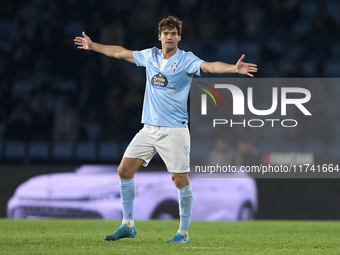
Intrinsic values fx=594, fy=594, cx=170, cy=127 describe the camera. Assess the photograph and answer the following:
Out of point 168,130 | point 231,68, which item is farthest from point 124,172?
point 231,68

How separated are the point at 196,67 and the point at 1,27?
33.7ft

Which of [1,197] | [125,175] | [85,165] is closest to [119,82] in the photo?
[85,165]

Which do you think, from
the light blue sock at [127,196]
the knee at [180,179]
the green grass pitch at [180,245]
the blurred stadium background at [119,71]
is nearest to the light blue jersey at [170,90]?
the knee at [180,179]

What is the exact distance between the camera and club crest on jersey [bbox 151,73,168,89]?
593cm

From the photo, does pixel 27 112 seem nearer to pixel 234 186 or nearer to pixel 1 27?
pixel 1 27

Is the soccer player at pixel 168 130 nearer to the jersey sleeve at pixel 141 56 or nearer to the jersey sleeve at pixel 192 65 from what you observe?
the jersey sleeve at pixel 192 65

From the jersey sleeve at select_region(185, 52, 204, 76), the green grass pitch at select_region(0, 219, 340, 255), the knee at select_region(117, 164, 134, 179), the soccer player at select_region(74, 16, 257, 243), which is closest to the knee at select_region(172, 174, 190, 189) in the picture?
the soccer player at select_region(74, 16, 257, 243)

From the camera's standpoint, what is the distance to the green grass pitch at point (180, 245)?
5.32 m

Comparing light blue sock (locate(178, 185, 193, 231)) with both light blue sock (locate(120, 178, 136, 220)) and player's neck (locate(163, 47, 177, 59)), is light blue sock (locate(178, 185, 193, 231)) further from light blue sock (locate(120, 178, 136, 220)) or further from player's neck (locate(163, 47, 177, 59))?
player's neck (locate(163, 47, 177, 59))

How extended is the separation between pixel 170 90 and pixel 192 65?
337mm

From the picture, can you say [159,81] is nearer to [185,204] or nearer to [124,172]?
[124,172]

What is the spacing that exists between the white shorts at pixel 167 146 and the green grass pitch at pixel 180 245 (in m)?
0.80

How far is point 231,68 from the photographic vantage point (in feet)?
17.8

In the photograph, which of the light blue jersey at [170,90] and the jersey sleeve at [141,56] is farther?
the jersey sleeve at [141,56]
